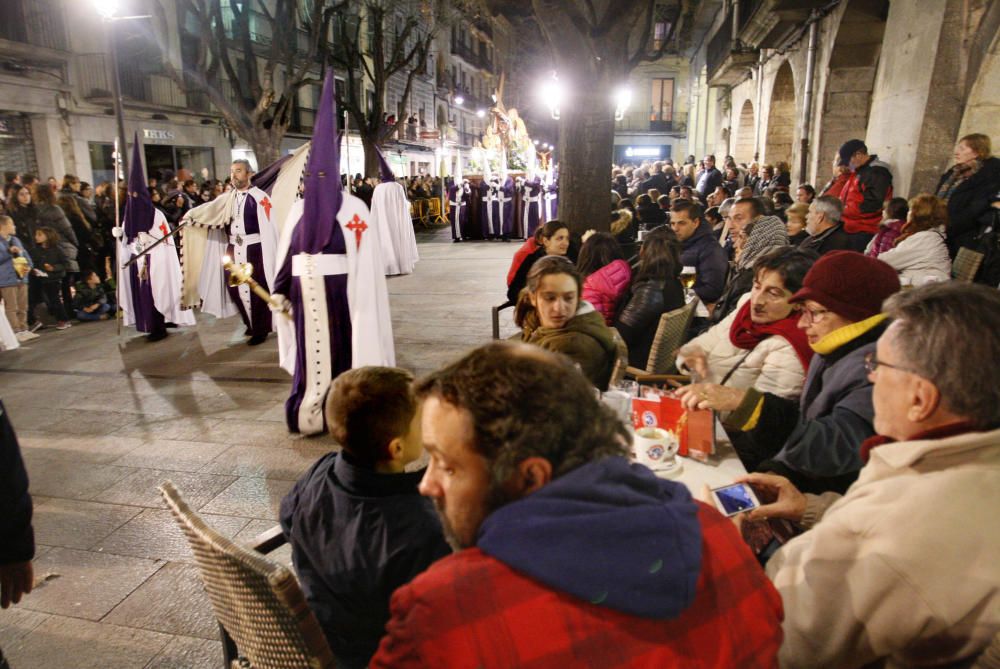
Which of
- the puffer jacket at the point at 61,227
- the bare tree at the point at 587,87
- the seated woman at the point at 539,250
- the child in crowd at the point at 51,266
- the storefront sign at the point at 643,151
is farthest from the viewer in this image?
the storefront sign at the point at 643,151

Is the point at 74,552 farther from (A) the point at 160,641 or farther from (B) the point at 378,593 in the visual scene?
(B) the point at 378,593

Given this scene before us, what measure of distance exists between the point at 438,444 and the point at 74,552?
10.4 ft

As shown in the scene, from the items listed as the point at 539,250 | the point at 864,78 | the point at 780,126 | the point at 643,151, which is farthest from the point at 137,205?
the point at 643,151

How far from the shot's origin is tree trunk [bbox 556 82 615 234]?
6.91m

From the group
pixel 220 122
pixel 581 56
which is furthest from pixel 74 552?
pixel 220 122

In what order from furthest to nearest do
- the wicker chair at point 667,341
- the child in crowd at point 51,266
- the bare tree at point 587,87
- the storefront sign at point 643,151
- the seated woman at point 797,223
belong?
the storefront sign at point 643,151, the child in crowd at point 51,266, the bare tree at point 587,87, the seated woman at point 797,223, the wicker chair at point 667,341

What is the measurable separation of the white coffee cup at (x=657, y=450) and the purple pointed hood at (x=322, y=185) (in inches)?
117

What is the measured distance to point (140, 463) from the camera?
4355mm

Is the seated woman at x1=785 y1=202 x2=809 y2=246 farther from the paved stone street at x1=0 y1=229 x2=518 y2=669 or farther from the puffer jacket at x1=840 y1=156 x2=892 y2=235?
the paved stone street at x1=0 y1=229 x2=518 y2=669

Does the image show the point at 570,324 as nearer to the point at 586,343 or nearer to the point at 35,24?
the point at 586,343

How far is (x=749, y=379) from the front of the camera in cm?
306

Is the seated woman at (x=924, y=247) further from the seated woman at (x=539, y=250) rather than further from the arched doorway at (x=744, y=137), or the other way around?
the arched doorway at (x=744, y=137)

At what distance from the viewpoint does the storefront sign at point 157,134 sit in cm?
2045

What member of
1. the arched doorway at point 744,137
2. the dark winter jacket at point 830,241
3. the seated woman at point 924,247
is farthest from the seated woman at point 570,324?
the arched doorway at point 744,137
